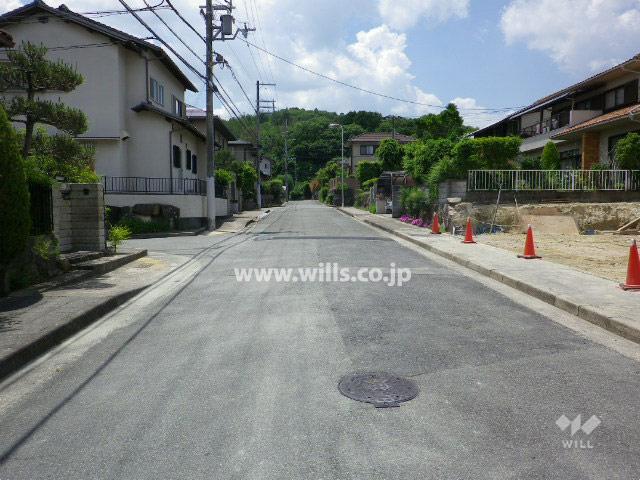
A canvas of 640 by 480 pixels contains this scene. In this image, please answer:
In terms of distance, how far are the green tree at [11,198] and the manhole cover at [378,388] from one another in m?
5.55

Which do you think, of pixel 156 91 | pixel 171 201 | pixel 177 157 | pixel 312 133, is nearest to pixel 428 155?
pixel 171 201

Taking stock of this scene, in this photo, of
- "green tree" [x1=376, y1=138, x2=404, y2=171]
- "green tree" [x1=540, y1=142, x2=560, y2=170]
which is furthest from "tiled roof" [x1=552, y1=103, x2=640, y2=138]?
"green tree" [x1=376, y1=138, x2=404, y2=171]

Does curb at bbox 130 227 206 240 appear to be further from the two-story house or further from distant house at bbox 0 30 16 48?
the two-story house

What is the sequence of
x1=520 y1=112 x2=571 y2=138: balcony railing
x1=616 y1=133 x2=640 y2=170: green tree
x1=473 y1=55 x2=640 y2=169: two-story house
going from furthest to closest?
1. x1=520 y1=112 x2=571 y2=138: balcony railing
2. x1=473 y1=55 x2=640 y2=169: two-story house
3. x1=616 y1=133 x2=640 y2=170: green tree

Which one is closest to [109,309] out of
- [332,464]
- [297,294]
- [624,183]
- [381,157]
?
[297,294]

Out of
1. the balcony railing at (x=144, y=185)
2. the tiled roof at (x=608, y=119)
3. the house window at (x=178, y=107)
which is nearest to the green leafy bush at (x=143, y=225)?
the balcony railing at (x=144, y=185)

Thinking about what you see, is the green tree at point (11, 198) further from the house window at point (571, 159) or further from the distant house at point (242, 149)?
the distant house at point (242, 149)

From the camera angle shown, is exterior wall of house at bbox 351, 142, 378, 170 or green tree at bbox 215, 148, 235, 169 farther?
exterior wall of house at bbox 351, 142, 378, 170

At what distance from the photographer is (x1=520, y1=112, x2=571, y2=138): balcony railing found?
104ft

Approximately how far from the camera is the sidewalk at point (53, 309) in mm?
5316

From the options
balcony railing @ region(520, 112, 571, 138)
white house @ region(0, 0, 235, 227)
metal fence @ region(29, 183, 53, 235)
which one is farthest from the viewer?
balcony railing @ region(520, 112, 571, 138)

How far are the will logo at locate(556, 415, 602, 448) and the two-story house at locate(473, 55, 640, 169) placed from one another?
21376 mm

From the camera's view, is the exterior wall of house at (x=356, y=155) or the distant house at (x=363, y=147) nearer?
the distant house at (x=363, y=147)

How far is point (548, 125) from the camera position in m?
34.3
